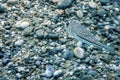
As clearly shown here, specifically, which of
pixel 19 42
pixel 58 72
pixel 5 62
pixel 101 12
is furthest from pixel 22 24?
pixel 101 12

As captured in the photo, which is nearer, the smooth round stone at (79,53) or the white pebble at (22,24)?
the smooth round stone at (79,53)

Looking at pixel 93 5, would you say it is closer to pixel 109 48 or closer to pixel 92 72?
pixel 109 48

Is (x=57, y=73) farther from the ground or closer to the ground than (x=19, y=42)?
closer to the ground

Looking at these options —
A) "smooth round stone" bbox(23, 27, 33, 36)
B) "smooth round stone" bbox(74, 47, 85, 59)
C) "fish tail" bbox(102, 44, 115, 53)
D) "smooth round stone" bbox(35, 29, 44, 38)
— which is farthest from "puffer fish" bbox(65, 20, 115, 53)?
"smooth round stone" bbox(23, 27, 33, 36)

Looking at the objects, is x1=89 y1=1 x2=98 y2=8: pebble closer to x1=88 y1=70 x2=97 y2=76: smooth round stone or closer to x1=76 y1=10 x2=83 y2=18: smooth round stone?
x1=76 y1=10 x2=83 y2=18: smooth round stone

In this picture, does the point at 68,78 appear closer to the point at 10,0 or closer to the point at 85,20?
the point at 85,20

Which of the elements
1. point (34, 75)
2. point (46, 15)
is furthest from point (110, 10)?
point (34, 75)

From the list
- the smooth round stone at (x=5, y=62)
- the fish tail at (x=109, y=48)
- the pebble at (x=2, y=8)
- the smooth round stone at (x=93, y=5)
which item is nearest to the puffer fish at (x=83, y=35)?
the fish tail at (x=109, y=48)

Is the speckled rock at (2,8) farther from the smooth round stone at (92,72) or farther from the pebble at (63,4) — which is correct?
the smooth round stone at (92,72)
